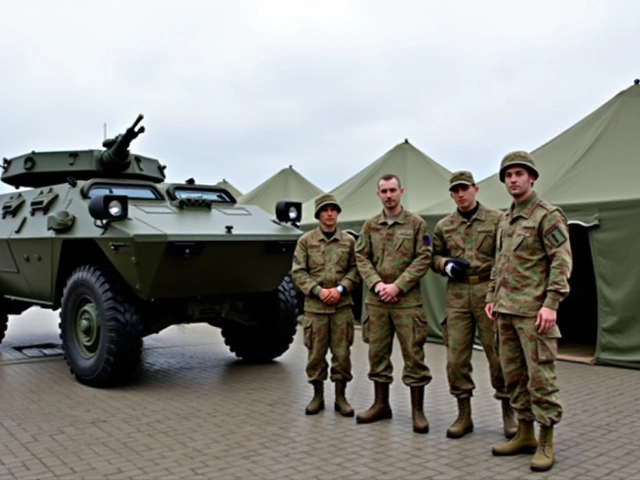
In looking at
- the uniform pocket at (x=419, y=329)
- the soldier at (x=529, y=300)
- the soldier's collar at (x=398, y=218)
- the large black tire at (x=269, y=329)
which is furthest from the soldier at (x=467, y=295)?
the large black tire at (x=269, y=329)

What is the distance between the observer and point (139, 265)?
5.93m

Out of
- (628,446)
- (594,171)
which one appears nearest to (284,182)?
(594,171)

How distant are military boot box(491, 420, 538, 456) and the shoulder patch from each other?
1.13 meters

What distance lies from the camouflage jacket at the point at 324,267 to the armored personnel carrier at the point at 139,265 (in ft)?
3.80

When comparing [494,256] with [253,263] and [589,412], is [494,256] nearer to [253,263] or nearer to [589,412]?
[589,412]

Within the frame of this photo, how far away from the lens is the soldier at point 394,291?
4.88m

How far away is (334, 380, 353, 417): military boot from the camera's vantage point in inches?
210

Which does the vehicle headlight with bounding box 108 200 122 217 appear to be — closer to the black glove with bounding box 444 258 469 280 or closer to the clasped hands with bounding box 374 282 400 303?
the clasped hands with bounding box 374 282 400 303

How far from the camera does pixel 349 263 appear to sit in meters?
5.44

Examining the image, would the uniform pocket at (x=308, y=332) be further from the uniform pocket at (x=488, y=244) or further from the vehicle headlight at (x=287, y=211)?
the vehicle headlight at (x=287, y=211)

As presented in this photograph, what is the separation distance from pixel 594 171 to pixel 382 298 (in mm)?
4471

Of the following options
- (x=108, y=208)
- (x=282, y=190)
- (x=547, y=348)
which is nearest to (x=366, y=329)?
(x=547, y=348)

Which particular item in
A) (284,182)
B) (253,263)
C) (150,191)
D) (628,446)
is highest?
(284,182)

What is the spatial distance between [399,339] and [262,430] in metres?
1.17
